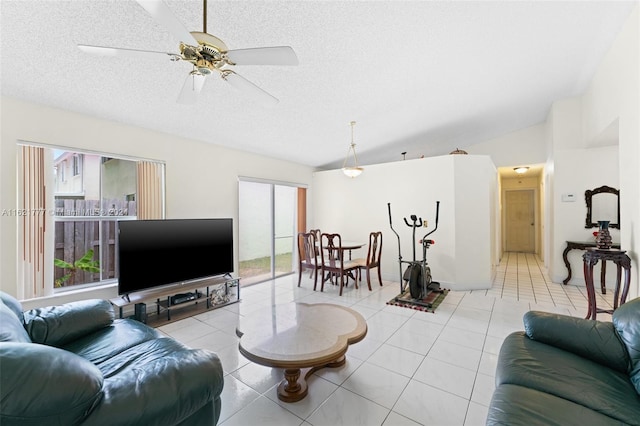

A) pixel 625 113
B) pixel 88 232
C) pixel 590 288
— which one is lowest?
pixel 590 288

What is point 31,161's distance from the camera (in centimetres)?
277

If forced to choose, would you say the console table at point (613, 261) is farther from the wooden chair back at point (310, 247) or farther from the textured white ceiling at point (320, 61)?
the wooden chair back at point (310, 247)

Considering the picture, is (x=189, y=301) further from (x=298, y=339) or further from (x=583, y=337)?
(x=583, y=337)

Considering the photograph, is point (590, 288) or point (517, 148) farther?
point (517, 148)

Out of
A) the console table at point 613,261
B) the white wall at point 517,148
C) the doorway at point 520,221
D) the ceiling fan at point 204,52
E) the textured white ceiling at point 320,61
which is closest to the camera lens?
the ceiling fan at point 204,52

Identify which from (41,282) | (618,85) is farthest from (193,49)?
(618,85)

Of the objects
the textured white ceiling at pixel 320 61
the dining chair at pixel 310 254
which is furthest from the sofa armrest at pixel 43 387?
the dining chair at pixel 310 254

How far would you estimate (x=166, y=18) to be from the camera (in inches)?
51.0

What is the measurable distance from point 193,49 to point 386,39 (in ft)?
6.03

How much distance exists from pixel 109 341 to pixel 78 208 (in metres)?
2.07

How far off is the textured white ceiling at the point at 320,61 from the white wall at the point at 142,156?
16 cm

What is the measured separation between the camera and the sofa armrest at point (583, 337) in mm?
1565

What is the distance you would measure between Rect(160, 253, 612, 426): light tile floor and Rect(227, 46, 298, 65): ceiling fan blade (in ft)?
7.53

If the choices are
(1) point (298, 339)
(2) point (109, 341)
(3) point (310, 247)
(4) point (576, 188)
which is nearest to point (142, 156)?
(2) point (109, 341)
